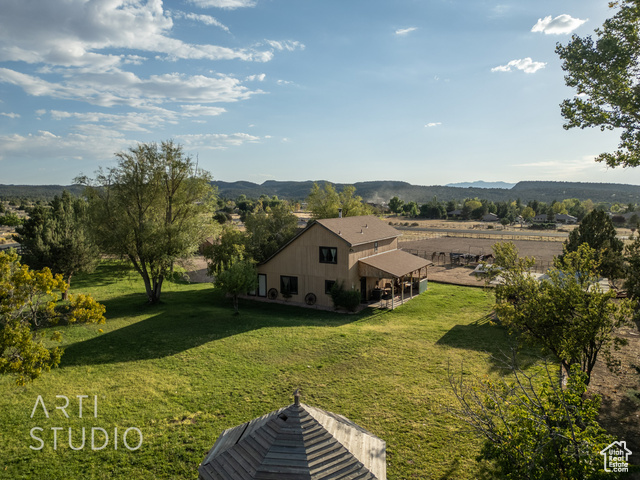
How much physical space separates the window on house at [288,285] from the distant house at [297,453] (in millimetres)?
20835

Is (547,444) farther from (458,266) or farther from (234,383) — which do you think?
(458,266)

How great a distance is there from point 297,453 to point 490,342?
47.7ft

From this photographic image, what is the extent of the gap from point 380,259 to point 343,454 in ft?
72.7

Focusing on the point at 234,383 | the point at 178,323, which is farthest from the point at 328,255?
the point at 234,383

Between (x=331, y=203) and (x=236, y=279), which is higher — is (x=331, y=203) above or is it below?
above

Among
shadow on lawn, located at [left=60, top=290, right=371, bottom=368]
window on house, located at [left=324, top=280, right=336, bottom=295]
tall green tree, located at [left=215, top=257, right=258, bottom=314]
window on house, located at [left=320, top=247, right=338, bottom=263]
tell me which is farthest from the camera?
window on house, located at [left=324, top=280, right=336, bottom=295]

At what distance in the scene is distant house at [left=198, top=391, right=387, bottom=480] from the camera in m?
4.99

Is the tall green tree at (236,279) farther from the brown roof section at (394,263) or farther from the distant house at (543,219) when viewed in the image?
the distant house at (543,219)

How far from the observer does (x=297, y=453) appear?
510cm

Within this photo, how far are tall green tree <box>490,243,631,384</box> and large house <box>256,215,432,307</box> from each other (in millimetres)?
12484

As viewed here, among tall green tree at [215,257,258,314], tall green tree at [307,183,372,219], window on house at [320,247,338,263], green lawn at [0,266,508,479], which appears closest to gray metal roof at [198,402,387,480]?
green lawn at [0,266,508,479]

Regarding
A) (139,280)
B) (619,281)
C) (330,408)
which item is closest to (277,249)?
(139,280)

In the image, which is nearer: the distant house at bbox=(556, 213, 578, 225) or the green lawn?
the green lawn

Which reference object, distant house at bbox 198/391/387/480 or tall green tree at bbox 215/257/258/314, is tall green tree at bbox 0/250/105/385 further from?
tall green tree at bbox 215/257/258/314
